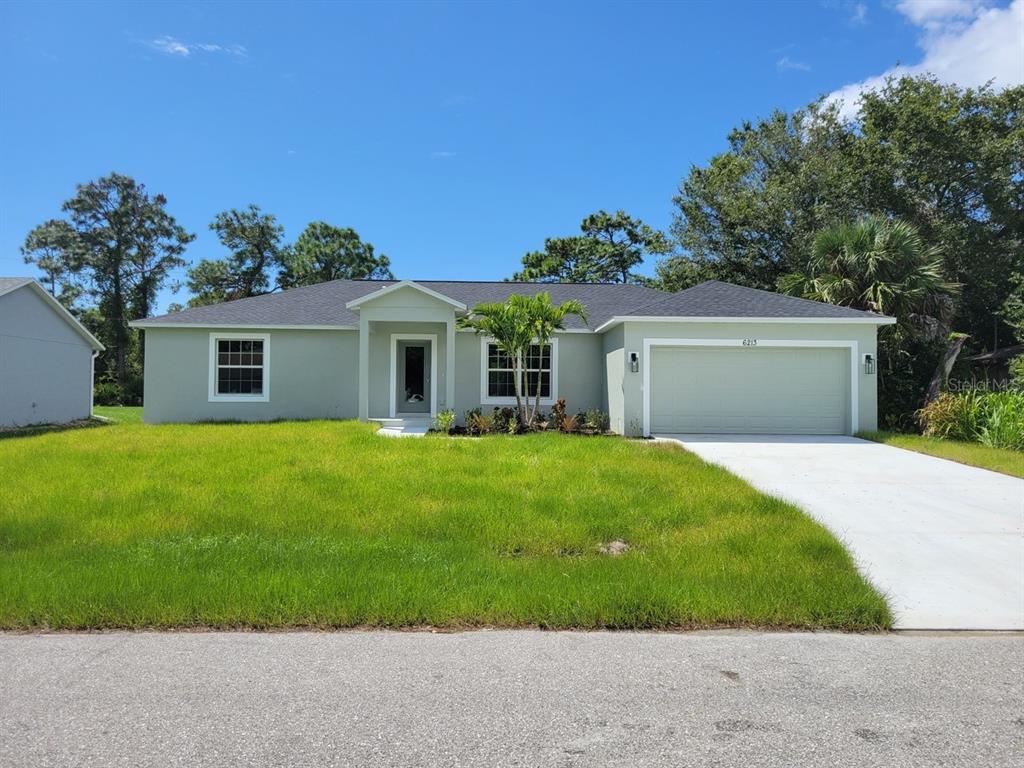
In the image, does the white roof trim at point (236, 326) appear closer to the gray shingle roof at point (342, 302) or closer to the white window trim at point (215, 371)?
the gray shingle roof at point (342, 302)

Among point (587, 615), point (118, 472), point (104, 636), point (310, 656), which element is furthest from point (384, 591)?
point (118, 472)

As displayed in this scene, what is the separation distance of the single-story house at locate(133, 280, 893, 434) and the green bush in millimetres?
1395

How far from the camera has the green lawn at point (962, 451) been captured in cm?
1011

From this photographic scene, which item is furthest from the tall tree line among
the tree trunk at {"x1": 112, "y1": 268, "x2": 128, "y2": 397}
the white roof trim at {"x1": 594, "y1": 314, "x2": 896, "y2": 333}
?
the white roof trim at {"x1": 594, "y1": 314, "x2": 896, "y2": 333}

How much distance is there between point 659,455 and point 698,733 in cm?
777

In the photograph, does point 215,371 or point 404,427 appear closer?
point 404,427

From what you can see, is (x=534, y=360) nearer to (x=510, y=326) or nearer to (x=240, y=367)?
(x=510, y=326)

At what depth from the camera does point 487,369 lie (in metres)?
16.7

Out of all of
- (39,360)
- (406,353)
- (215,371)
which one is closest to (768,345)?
(406,353)

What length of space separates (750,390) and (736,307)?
2015 millimetres

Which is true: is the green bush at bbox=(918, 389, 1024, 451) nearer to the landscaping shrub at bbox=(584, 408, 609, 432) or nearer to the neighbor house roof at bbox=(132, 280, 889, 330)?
the neighbor house roof at bbox=(132, 280, 889, 330)

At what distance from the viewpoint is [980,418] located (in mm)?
13305

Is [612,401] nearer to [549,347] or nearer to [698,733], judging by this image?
[549,347]

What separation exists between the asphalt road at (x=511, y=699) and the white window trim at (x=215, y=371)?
13.3 meters
